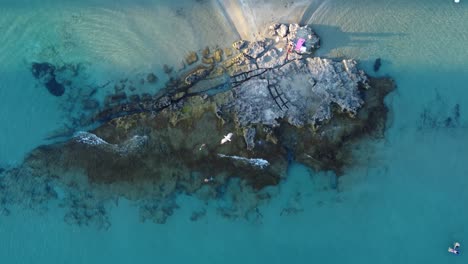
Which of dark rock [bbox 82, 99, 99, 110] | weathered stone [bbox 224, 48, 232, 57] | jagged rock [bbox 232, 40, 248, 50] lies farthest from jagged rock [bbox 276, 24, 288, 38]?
dark rock [bbox 82, 99, 99, 110]

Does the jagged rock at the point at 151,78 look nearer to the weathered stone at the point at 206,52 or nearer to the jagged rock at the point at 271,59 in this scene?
the weathered stone at the point at 206,52

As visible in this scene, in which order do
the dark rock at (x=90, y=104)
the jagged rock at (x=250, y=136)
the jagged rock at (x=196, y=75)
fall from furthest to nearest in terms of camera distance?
the dark rock at (x=90, y=104)
the jagged rock at (x=196, y=75)
the jagged rock at (x=250, y=136)

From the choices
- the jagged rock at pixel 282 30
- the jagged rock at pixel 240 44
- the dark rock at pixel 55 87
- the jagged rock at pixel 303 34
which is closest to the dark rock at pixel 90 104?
the dark rock at pixel 55 87

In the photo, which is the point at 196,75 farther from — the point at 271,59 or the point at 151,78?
the point at 271,59

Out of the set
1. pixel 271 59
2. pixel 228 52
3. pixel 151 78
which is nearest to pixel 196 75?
pixel 228 52

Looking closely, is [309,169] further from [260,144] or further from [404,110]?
[404,110]

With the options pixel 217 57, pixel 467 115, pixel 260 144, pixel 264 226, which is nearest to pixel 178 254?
pixel 264 226
